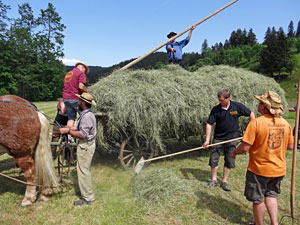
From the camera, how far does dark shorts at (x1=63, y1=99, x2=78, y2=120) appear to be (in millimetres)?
4145

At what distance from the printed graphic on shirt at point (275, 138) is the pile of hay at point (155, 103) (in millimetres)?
2048

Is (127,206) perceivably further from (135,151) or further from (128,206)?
(135,151)

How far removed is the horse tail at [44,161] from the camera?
10.5 feet

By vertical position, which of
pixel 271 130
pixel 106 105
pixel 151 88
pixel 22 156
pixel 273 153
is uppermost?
pixel 151 88

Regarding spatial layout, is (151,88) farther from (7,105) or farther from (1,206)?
(1,206)

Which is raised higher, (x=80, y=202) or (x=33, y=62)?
(x=33, y=62)

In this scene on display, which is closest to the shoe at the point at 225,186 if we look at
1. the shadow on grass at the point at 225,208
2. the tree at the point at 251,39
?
the shadow on grass at the point at 225,208

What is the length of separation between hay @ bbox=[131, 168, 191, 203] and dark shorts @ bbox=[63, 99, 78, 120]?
198cm

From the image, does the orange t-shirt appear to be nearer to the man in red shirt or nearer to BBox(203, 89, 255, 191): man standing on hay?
BBox(203, 89, 255, 191): man standing on hay

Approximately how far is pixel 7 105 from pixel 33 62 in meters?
32.5

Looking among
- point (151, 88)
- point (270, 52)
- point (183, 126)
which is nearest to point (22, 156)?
point (151, 88)

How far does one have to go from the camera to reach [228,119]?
3580 millimetres

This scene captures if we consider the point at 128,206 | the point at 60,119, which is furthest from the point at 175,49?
the point at 128,206

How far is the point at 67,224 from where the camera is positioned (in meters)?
2.72
